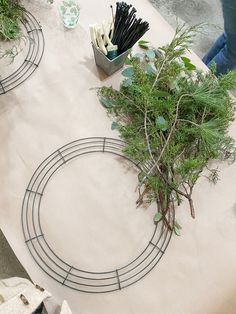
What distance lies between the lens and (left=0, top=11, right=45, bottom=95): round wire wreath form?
103 centimetres

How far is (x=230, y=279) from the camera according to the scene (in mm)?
891

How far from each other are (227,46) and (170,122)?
22.3 inches

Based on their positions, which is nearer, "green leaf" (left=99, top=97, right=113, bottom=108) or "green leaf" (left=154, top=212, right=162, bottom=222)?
"green leaf" (left=154, top=212, right=162, bottom=222)

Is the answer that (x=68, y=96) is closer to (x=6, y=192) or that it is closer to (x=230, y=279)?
(x=6, y=192)

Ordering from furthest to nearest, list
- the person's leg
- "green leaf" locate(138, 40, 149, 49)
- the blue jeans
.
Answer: the person's leg < the blue jeans < "green leaf" locate(138, 40, 149, 49)

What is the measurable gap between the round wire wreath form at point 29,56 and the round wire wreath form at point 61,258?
0.24m

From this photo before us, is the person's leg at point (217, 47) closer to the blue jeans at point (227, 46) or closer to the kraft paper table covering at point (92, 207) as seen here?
the blue jeans at point (227, 46)

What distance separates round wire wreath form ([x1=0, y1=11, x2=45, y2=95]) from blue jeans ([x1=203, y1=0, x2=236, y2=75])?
61 cm

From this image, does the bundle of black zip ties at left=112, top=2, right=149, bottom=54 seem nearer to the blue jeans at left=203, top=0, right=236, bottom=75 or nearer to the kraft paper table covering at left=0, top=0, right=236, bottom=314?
the kraft paper table covering at left=0, top=0, right=236, bottom=314

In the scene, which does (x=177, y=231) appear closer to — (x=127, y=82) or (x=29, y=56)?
(x=127, y=82)

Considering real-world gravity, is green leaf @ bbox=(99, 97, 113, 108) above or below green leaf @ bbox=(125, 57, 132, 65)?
below

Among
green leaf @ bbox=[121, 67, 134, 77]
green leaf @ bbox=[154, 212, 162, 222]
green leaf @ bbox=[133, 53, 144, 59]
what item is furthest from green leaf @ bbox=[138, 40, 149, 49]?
green leaf @ bbox=[154, 212, 162, 222]

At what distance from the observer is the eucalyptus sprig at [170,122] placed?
3.06ft

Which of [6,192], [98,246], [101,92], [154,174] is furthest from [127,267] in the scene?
[101,92]
